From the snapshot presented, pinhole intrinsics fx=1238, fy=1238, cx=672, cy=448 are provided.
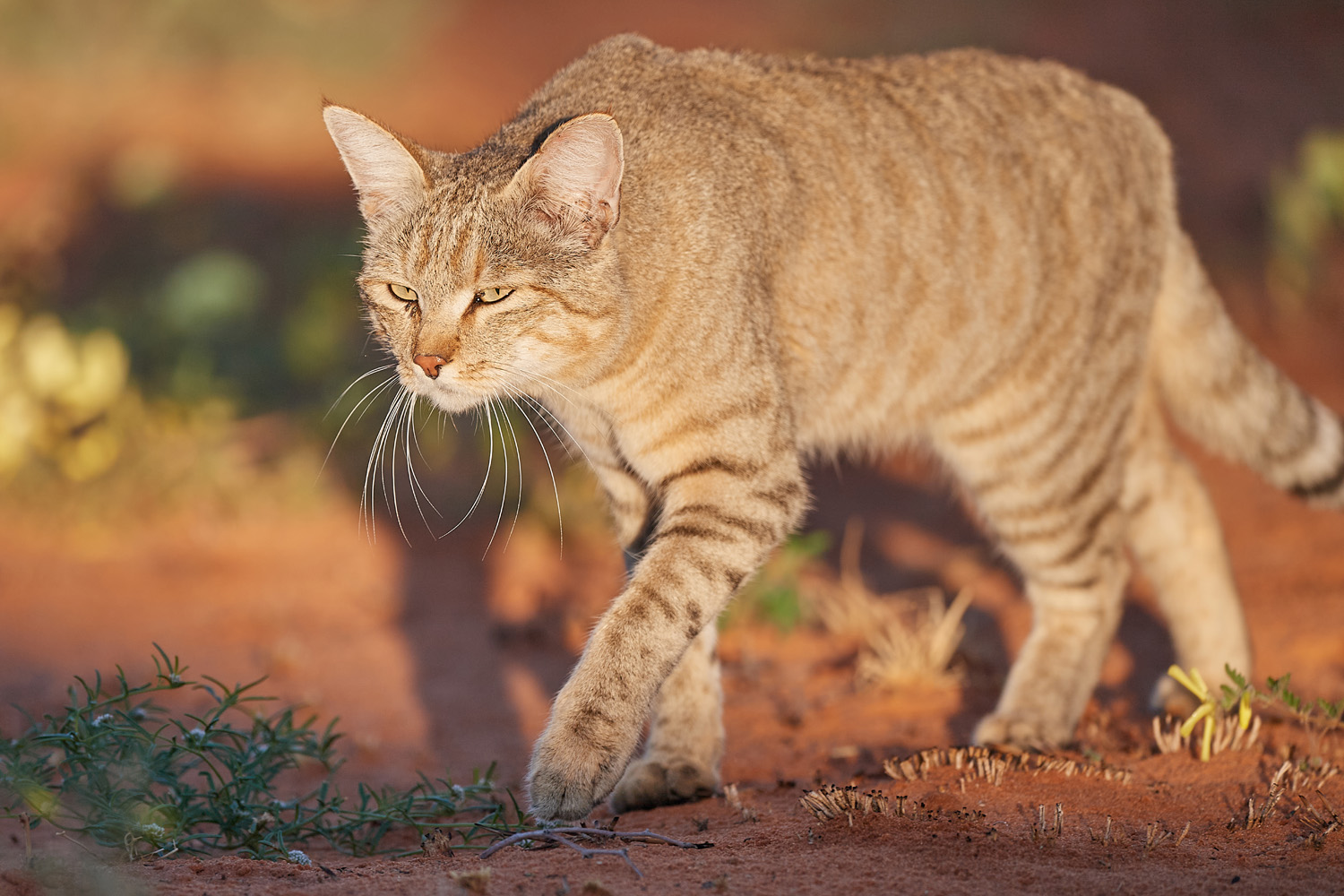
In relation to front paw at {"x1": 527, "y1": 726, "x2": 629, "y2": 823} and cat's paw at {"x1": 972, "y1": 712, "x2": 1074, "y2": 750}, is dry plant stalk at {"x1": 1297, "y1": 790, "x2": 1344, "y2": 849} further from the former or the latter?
front paw at {"x1": 527, "y1": 726, "x2": 629, "y2": 823}

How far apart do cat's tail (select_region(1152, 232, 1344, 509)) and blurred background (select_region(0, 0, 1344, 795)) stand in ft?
2.49

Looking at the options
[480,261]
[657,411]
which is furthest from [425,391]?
[657,411]

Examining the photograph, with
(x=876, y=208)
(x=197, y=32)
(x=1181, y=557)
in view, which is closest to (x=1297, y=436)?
(x=1181, y=557)

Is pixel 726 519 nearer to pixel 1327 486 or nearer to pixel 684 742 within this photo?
pixel 684 742

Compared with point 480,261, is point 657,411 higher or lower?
lower

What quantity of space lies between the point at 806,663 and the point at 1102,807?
6.84 ft

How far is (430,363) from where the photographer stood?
313 cm

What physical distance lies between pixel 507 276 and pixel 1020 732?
2165 mm

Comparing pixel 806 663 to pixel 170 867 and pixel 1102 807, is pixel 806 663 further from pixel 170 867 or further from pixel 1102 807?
pixel 170 867

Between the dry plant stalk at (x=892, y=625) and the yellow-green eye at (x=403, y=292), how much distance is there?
228 centimetres

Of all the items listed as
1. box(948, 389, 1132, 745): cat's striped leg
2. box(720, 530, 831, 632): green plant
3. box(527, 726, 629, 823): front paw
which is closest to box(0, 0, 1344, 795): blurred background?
box(720, 530, 831, 632): green plant

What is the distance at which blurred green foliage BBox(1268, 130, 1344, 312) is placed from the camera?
7578mm

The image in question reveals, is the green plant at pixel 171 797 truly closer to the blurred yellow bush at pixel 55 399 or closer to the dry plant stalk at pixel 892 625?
the dry plant stalk at pixel 892 625

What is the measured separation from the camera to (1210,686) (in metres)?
4.39
